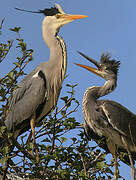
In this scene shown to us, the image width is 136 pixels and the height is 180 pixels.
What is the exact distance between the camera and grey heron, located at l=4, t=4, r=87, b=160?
4652mm

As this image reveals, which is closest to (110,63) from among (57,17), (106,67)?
(106,67)

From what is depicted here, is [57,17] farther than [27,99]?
Yes

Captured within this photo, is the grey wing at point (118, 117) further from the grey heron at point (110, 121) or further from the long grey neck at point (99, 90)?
the long grey neck at point (99, 90)

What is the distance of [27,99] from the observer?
4.71 metres

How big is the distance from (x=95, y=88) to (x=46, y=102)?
1.20m

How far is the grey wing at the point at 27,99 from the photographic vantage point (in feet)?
15.3

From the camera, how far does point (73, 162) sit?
12.0ft

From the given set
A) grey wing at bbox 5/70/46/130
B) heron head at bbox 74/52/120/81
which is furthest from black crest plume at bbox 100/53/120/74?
grey wing at bbox 5/70/46/130

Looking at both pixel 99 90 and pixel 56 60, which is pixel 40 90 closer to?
pixel 56 60

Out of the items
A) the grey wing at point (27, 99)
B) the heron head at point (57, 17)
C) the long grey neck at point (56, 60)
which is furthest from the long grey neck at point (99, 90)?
the heron head at point (57, 17)

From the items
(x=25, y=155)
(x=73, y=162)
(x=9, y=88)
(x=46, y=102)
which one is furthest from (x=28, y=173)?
(x=46, y=102)

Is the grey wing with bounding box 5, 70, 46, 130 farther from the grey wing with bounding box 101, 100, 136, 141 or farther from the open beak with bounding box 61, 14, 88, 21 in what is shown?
the open beak with bounding box 61, 14, 88, 21

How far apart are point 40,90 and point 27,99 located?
23cm

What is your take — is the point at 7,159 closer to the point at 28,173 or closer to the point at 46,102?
the point at 28,173
